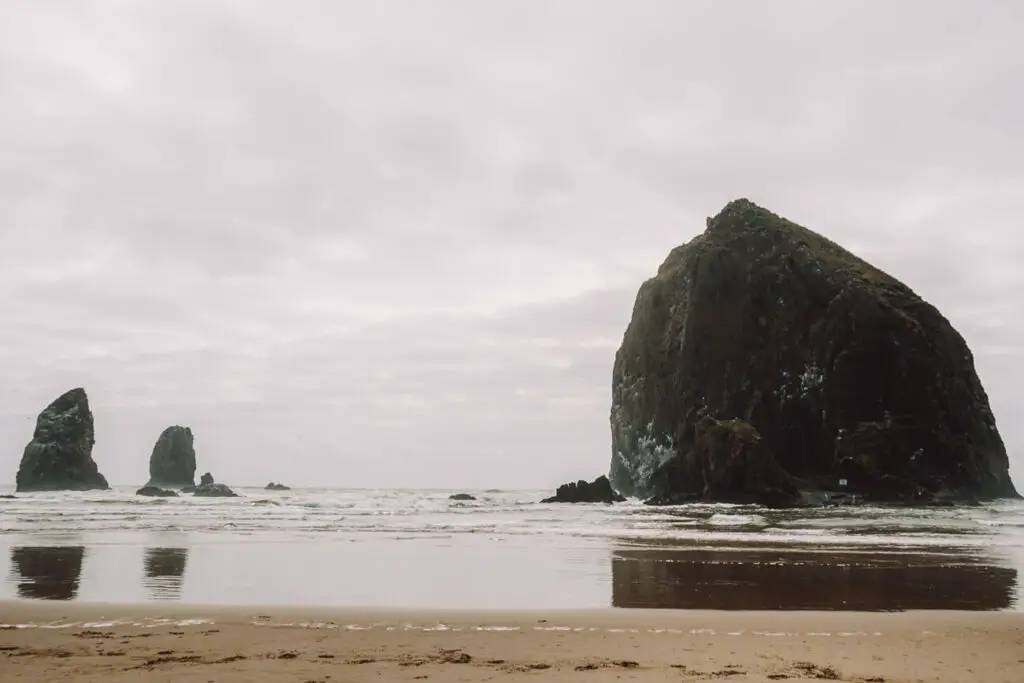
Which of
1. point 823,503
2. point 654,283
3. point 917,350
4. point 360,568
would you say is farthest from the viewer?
point 654,283

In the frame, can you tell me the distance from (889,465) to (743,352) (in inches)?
830

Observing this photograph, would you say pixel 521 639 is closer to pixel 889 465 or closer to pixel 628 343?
pixel 889 465

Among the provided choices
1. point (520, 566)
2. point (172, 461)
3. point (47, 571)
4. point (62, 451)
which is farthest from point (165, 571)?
point (172, 461)

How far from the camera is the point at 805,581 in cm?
1581

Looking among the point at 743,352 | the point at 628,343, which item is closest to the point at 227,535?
the point at 743,352

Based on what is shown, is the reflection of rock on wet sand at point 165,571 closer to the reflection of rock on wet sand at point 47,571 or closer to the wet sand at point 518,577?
the wet sand at point 518,577

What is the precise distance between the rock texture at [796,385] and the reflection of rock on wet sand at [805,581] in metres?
42.0

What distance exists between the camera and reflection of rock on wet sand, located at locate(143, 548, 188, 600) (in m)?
14.2

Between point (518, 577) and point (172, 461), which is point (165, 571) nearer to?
point (518, 577)

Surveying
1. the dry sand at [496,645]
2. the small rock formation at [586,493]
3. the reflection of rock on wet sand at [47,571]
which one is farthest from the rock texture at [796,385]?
the dry sand at [496,645]

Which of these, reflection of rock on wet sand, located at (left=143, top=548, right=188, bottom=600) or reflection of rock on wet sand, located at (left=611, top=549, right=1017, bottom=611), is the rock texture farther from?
reflection of rock on wet sand, located at (left=143, top=548, right=188, bottom=600)

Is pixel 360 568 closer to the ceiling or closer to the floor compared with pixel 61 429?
closer to the floor

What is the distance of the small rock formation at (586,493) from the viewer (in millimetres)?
74000

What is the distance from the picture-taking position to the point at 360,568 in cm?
1811
